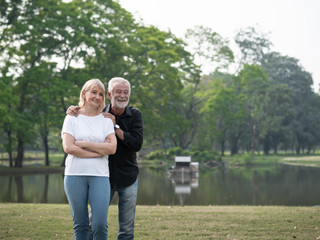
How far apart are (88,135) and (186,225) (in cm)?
358

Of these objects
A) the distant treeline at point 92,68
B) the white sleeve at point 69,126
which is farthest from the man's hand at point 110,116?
the distant treeline at point 92,68

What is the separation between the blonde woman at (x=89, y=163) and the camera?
10.8 ft

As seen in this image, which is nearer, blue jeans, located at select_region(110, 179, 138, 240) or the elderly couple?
the elderly couple

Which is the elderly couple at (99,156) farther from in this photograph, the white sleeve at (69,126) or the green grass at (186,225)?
the green grass at (186,225)

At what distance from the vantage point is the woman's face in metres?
3.47

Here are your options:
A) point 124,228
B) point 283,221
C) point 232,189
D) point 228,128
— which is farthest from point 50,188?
point 228,128

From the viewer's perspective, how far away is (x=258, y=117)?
144ft

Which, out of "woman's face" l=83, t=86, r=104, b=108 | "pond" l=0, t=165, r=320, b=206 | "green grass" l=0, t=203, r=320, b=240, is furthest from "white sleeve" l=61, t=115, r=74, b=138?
"pond" l=0, t=165, r=320, b=206

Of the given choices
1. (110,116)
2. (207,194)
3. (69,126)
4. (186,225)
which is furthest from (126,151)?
(207,194)

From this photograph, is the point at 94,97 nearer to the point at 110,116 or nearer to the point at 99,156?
the point at 110,116

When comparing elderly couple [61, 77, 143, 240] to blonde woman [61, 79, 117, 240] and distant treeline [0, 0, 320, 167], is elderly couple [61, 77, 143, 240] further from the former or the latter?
distant treeline [0, 0, 320, 167]

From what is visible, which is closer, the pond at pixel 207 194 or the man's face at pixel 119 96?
the man's face at pixel 119 96

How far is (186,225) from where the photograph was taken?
21.3ft

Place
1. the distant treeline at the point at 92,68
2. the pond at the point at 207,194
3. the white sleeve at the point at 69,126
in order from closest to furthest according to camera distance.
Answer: the white sleeve at the point at 69,126 → the pond at the point at 207,194 → the distant treeline at the point at 92,68
